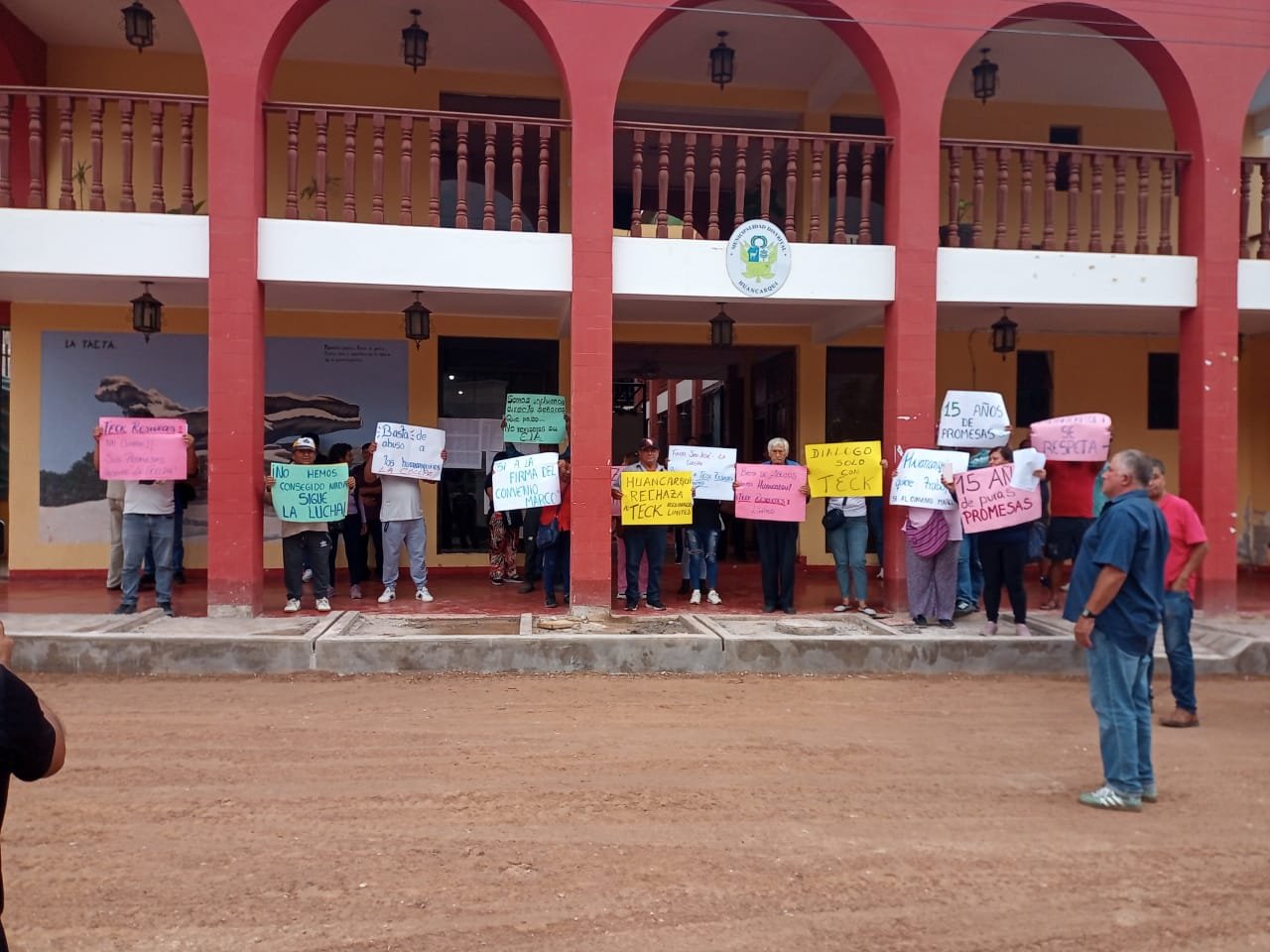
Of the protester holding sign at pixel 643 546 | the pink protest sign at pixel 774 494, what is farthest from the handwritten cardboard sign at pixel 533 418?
the pink protest sign at pixel 774 494

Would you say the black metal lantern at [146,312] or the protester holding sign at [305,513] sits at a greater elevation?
the black metal lantern at [146,312]

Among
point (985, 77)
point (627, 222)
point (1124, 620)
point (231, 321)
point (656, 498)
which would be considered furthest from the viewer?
point (627, 222)

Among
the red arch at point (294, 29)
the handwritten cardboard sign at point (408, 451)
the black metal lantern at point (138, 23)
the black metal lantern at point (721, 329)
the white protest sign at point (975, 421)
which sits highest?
the black metal lantern at point (138, 23)

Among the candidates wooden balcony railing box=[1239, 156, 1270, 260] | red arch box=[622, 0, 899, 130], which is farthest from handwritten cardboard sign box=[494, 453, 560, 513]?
wooden balcony railing box=[1239, 156, 1270, 260]

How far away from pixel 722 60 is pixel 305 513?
6.49 meters

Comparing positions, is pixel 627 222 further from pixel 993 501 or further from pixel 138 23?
pixel 993 501

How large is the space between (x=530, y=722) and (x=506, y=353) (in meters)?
6.38

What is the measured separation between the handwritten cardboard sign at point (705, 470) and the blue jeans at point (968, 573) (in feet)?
7.24

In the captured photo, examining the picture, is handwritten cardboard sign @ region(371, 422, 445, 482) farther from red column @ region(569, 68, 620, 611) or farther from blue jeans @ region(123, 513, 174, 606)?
blue jeans @ region(123, 513, 174, 606)

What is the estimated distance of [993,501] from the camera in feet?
24.4

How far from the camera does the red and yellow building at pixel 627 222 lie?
8.01m

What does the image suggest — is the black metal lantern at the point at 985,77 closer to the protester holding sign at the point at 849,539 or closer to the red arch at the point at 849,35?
the red arch at the point at 849,35

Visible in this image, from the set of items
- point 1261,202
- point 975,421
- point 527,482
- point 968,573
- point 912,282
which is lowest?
point 968,573

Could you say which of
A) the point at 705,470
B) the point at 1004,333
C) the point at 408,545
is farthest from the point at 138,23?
the point at 1004,333
